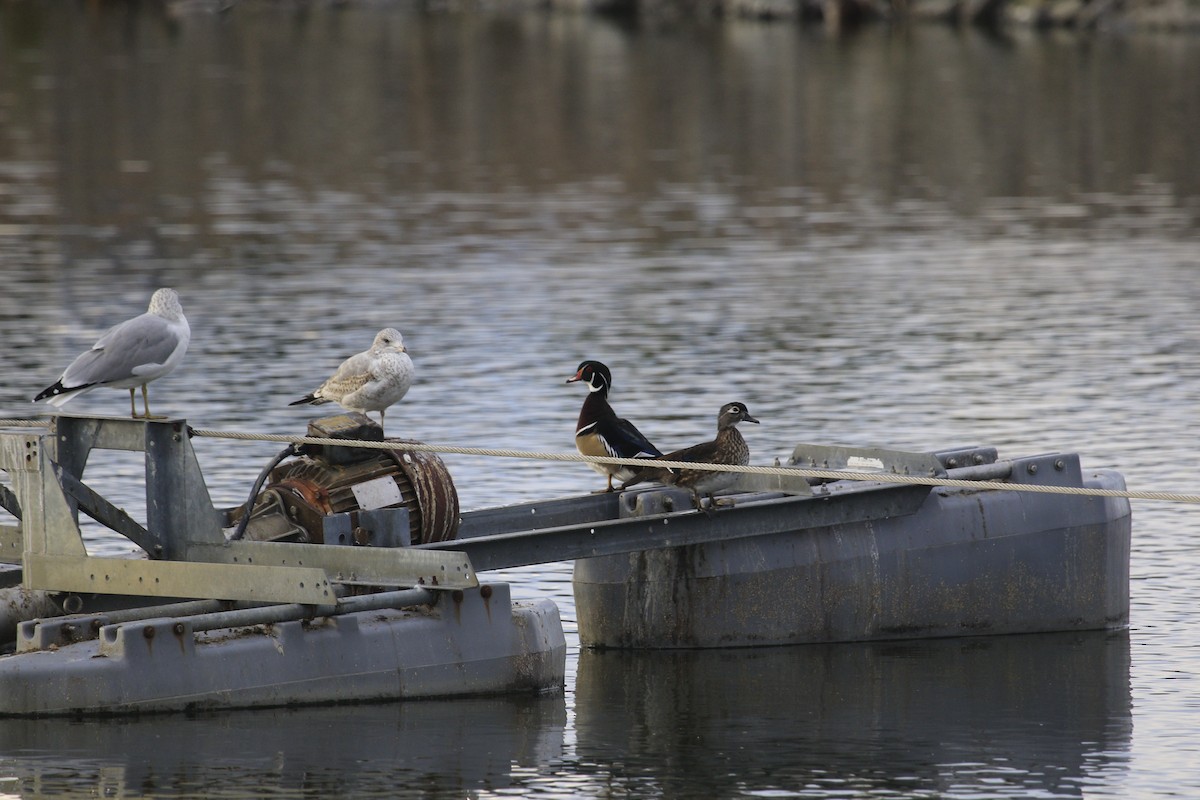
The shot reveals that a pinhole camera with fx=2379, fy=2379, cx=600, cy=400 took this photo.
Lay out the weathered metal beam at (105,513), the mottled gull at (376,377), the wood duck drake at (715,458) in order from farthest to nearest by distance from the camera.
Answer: the mottled gull at (376,377) → the wood duck drake at (715,458) → the weathered metal beam at (105,513)

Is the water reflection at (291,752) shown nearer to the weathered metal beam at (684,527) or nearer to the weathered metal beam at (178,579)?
the weathered metal beam at (178,579)

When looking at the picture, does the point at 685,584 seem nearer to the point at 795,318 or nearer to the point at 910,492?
the point at 910,492

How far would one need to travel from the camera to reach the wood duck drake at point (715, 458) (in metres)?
14.3

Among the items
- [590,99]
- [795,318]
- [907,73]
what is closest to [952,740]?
[795,318]

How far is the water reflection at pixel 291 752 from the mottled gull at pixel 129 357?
6.95 feet

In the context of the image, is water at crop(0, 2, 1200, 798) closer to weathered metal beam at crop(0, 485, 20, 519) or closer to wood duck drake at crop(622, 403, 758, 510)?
wood duck drake at crop(622, 403, 758, 510)

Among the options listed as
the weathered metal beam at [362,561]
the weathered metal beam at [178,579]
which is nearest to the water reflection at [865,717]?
the weathered metal beam at [362,561]

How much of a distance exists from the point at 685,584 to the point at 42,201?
3152 centimetres

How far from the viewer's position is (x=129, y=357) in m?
13.9

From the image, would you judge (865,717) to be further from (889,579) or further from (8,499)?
(8,499)

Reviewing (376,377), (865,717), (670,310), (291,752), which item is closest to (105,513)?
(376,377)

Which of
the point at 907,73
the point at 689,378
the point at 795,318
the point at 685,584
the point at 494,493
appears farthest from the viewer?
the point at 907,73

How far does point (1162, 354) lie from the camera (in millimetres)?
27219

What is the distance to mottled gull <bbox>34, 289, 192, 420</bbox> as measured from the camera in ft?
45.4
